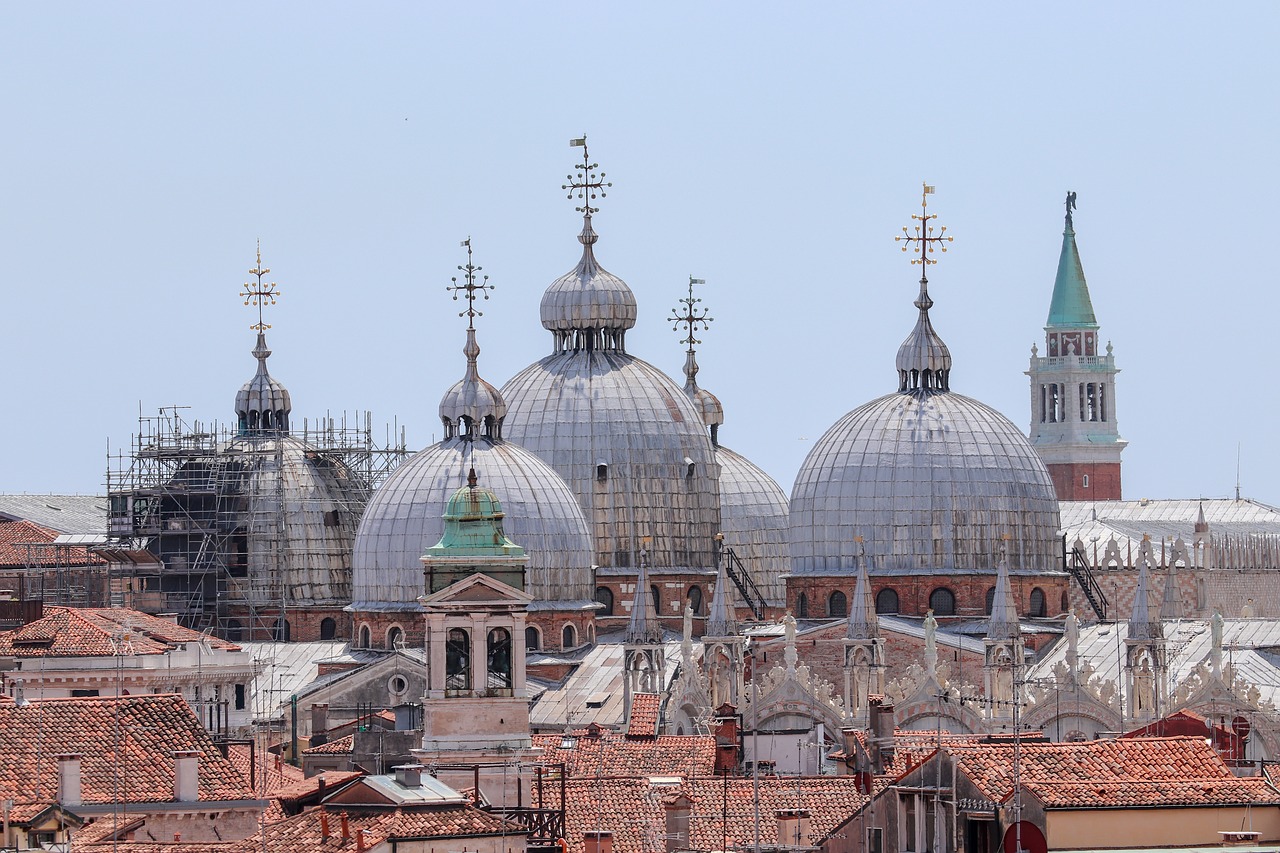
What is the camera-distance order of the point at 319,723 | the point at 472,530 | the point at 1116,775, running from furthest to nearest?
the point at 319,723
the point at 472,530
the point at 1116,775

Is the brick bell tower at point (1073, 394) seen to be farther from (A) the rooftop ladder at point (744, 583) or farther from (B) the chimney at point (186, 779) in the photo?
(B) the chimney at point (186, 779)

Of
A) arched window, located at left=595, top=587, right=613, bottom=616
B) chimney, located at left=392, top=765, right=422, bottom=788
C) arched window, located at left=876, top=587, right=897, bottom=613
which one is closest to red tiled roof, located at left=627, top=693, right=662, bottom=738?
arched window, located at left=595, top=587, right=613, bottom=616

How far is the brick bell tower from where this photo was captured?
16612cm

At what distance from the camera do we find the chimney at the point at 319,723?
241 ft

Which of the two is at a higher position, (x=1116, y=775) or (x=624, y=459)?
(x=624, y=459)

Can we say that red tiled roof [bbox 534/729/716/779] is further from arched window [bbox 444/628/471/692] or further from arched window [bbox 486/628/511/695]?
arched window [bbox 444/628/471/692]

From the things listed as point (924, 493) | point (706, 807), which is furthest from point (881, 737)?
point (924, 493)

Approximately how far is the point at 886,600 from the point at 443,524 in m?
10.5

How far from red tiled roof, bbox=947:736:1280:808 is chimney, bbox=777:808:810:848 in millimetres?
Answer: 4193

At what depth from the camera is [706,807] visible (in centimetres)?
5272

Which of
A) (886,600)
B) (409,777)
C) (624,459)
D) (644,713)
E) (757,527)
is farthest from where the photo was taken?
(757,527)

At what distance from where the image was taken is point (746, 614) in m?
96.0

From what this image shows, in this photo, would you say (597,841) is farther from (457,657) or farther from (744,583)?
(744,583)

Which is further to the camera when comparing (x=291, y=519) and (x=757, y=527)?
(x=757, y=527)
